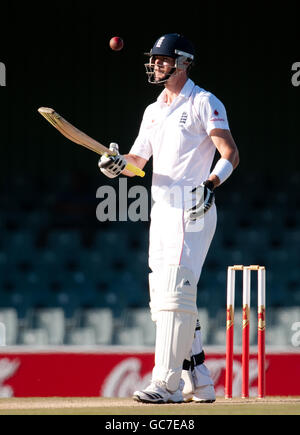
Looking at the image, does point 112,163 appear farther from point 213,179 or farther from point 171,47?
point 171,47

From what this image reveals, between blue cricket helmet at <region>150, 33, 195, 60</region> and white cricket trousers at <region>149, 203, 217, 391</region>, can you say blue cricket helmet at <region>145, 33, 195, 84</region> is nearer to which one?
blue cricket helmet at <region>150, 33, 195, 60</region>

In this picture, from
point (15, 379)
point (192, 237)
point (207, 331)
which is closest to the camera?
point (192, 237)

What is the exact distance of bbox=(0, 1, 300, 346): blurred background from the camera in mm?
7867

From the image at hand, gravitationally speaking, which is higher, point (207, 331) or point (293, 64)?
point (293, 64)

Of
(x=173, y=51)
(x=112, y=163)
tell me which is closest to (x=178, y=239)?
(x=112, y=163)

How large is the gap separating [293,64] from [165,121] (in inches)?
174

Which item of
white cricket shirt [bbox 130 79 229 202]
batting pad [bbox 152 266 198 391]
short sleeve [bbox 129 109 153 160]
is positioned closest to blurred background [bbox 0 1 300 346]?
short sleeve [bbox 129 109 153 160]

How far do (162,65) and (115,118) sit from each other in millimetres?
4422

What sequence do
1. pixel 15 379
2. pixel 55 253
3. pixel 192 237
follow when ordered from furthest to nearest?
pixel 55 253 < pixel 15 379 < pixel 192 237

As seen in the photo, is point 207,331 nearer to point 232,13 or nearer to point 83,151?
→ point 83,151

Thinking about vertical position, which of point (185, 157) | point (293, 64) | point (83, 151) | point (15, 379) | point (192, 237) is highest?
point (293, 64)

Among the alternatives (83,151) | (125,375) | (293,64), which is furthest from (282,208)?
(125,375)

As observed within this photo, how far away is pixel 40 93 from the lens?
8.17 metres

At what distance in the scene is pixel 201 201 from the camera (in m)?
3.57
